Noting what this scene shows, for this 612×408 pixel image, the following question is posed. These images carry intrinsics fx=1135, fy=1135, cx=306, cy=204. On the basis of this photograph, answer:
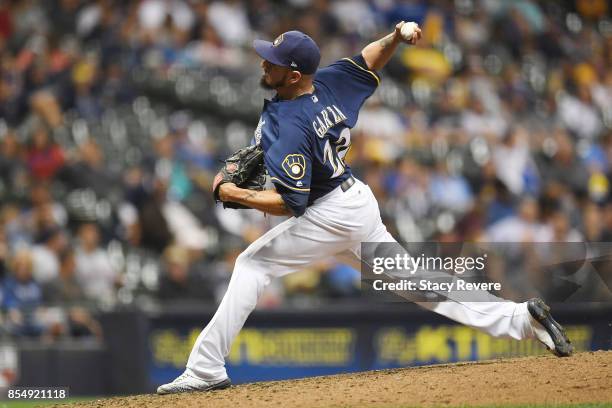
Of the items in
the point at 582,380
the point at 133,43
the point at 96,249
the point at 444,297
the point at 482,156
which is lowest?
the point at 582,380

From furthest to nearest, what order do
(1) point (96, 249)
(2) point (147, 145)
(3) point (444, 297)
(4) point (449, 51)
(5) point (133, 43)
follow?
(4) point (449, 51) < (5) point (133, 43) < (2) point (147, 145) < (1) point (96, 249) < (3) point (444, 297)

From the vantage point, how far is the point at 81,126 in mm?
13234

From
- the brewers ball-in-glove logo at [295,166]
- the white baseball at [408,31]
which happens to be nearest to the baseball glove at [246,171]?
the brewers ball-in-glove logo at [295,166]

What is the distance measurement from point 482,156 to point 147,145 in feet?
13.2

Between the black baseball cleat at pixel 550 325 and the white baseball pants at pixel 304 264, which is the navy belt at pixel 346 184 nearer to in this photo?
the white baseball pants at pixel 304 264

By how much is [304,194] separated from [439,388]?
4.43 ft

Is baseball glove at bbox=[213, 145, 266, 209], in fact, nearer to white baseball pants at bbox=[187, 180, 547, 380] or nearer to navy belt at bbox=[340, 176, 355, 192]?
white baseball pants at bbox=[187, 180, 547, 380]

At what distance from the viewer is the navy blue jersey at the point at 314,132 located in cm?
609

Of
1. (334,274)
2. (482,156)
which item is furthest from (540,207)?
(334,274)

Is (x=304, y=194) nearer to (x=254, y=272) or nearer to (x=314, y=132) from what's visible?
(x=314, y=132)

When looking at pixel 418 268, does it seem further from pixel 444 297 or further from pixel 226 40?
pixel 226 40

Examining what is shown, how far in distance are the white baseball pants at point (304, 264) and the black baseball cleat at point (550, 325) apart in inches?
2.3

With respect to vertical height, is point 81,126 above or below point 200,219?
above

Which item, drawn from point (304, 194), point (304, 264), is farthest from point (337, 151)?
point (304, 264)
